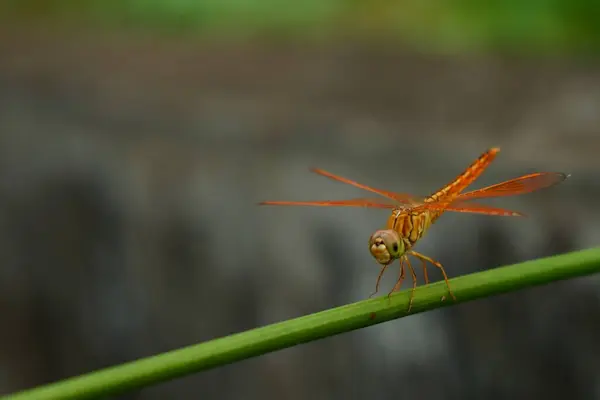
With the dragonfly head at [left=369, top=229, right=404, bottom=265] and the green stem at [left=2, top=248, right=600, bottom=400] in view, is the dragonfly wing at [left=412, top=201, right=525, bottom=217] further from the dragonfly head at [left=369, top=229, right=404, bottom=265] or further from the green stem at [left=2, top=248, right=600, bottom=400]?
the green stem at [left=2, top=248, right=600, bottom=400]

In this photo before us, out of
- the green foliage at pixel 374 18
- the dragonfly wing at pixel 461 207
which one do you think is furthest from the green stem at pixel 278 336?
the green foliage at pixel 374 18

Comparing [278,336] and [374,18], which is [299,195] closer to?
[374,18]

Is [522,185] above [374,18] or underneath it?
underneath

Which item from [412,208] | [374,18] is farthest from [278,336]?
[374,18]

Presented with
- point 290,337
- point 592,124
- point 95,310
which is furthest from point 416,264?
point 290,337

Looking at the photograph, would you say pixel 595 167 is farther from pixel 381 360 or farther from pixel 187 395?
pixel 187 395

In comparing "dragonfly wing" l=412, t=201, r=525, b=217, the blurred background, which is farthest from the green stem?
the blurred background
